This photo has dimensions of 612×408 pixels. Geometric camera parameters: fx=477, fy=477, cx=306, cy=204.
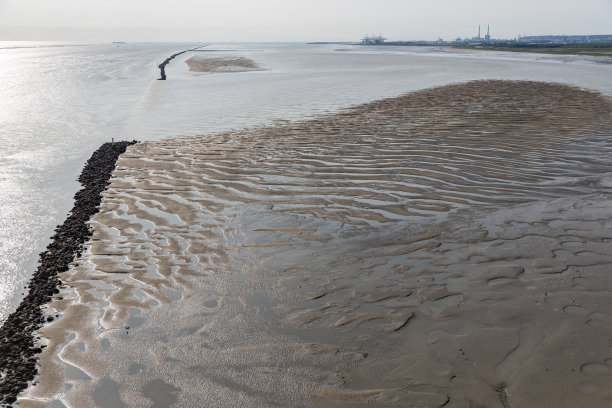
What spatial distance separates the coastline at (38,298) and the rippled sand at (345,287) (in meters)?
0.21

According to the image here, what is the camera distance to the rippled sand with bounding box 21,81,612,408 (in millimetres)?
4707

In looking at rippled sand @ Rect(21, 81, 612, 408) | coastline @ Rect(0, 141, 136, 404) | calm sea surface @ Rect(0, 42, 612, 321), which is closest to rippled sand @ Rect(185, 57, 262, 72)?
calm sea surface @ Rect(0, 42, 612, 321)

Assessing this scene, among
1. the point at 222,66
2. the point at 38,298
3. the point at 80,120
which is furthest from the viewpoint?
the point at 222,66

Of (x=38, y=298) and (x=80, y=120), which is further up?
(x=80, y=120)

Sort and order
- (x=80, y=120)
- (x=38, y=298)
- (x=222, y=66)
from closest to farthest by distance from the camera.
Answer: (x=38, y=298), (x=80, y=120), (x=222, y=66)

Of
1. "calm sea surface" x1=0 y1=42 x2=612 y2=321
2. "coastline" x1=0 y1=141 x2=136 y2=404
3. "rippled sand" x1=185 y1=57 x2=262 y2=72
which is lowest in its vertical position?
"coastline" x1=0 y1=141 x2=136 y2=404

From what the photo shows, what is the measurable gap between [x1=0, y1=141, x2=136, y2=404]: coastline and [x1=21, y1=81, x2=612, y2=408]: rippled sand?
208mm

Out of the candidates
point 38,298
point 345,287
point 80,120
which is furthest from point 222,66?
point 345,287

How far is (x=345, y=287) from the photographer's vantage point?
6.56 m

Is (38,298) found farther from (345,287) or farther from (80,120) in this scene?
(80,120)

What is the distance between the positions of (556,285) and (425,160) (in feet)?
22.4

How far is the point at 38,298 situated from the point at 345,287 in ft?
13.7

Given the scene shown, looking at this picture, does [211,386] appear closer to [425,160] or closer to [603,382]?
[603,382]

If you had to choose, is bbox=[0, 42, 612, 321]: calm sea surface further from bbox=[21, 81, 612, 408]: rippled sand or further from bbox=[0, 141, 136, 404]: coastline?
bbox=[21, 81, 612, 408]: rippled sand
